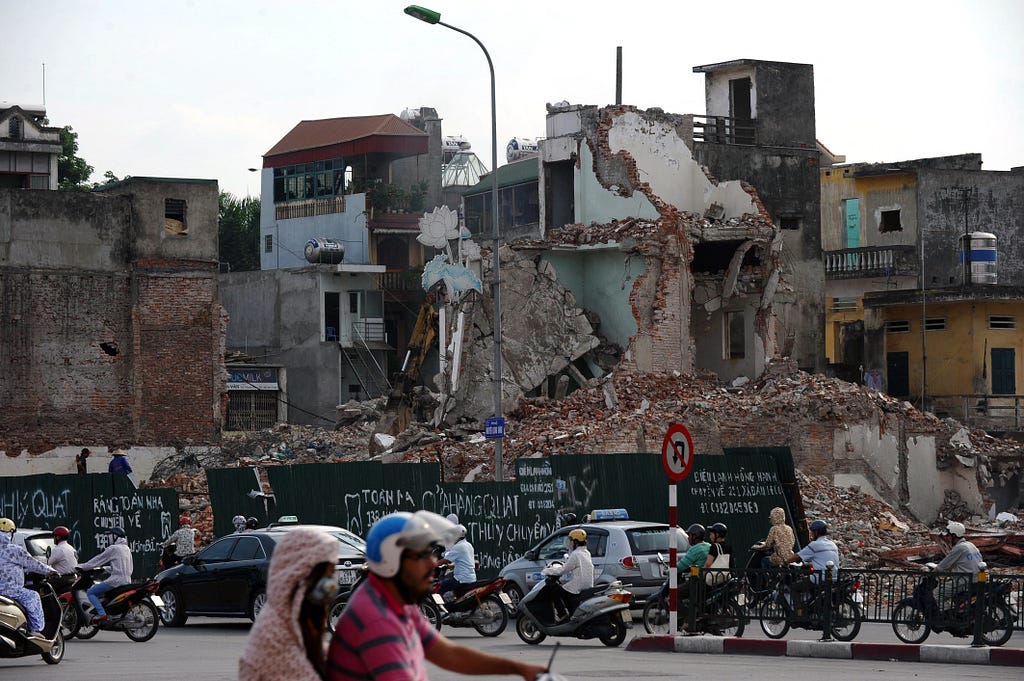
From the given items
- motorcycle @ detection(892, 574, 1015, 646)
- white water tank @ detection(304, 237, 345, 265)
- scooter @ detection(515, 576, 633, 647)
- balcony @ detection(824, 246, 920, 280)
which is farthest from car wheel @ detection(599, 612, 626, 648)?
white water tank @ detection(304, 237, 345, 265)

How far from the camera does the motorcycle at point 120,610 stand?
19.5 m

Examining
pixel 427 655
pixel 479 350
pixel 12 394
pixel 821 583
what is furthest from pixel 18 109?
pixel 427 655

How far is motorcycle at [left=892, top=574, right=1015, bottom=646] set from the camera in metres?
16.9

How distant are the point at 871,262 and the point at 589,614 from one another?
3698 cm

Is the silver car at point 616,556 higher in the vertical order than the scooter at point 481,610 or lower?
higher

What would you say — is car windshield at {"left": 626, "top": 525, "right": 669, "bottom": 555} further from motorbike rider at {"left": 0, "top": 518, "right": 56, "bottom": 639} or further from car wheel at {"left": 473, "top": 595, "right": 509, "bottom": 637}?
motorbike rider at {"left": 0, "top": 518, "right": 56, "bottom": 639}

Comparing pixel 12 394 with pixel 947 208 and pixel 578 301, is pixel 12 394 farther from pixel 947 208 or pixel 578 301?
pixel 947 208

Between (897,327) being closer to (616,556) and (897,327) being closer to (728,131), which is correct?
(728,131)

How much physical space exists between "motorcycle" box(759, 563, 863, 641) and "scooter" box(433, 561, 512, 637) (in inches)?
132

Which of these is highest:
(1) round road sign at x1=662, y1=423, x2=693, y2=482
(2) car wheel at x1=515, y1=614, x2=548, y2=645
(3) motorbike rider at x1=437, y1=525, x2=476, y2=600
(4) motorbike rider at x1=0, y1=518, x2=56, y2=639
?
(1) round road sign at x1=662, y1=423, x2=693, y2=482

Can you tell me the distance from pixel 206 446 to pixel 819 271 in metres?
20.0

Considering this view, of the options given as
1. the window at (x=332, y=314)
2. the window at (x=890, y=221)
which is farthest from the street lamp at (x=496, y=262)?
the window at (x=332, y=314)

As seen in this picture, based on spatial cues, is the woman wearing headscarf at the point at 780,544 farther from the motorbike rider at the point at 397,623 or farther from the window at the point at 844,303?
the window at the point at 844,303

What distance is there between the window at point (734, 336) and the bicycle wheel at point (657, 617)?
25081 mm
